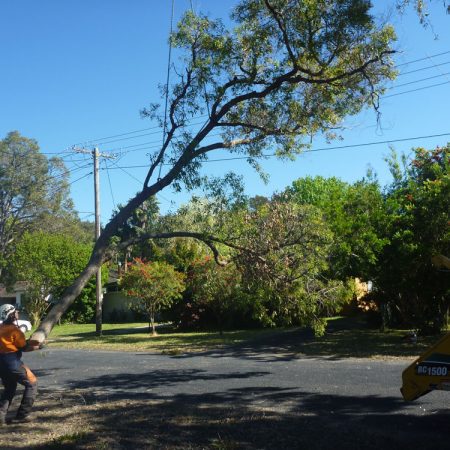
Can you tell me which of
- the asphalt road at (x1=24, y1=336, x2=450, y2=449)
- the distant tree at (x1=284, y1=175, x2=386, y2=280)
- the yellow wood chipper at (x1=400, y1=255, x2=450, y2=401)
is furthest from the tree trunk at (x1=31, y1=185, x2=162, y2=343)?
the distant tree at (x1=284, y1=175, x2=386, y2=280)

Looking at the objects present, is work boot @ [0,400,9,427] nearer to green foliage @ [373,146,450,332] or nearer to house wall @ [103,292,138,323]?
green foliage @ [373,146,450,332]

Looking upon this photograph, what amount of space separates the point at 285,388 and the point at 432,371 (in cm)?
428

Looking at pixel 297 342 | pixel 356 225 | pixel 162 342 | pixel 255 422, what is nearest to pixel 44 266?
pixel 162 342

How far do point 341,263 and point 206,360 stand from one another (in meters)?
5.16

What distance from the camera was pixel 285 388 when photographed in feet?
36.6

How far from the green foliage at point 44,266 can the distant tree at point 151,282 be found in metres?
12.5

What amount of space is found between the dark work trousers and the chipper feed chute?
533 cm

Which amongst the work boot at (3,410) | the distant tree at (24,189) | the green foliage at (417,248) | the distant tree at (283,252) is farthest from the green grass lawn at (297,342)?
the distant tree at (24,189)

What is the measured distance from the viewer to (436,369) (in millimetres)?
7297

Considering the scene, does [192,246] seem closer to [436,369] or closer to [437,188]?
[437,188]

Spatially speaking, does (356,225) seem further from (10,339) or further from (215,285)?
(10,339)

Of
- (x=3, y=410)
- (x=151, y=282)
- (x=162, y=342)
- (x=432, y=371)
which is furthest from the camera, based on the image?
(x=151, y=282)

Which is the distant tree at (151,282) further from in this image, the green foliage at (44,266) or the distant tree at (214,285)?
the green foliage at (44,266)

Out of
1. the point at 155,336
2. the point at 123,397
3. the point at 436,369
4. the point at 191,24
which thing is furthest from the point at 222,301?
A: the point at 436,369
